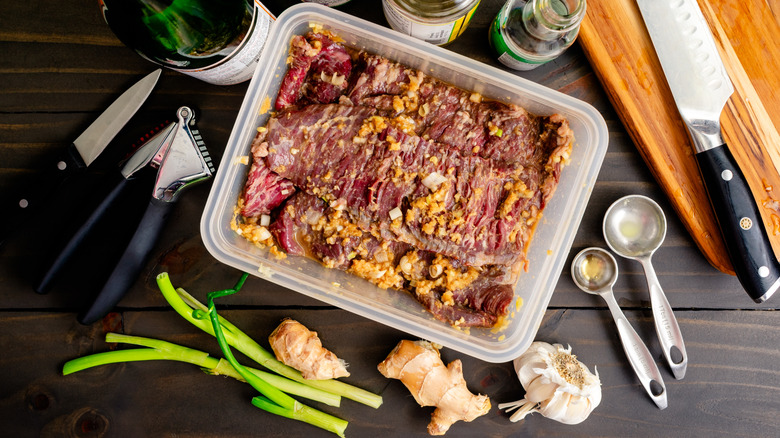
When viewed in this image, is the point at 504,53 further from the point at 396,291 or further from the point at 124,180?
the point at 124,180

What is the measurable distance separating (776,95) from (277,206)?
1989mm

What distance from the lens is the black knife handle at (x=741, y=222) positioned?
5.50ft

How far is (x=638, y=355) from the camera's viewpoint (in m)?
1.83

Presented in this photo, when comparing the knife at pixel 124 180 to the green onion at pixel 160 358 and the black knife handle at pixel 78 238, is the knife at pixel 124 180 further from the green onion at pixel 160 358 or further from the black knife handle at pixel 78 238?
the green onion at pixel 160 358

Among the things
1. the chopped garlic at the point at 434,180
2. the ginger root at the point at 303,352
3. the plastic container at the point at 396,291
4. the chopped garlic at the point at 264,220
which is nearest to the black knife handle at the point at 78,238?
the plastic container at the point at 396,291

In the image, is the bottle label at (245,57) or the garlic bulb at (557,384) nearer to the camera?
the bottle label at (245,57)

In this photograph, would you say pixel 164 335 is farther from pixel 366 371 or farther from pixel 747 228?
pixel 747 228

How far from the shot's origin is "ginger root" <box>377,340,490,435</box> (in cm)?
175

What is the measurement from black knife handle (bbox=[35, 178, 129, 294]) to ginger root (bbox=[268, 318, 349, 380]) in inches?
30.4

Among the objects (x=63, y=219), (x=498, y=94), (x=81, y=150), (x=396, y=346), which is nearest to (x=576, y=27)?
(x=498, y=94)

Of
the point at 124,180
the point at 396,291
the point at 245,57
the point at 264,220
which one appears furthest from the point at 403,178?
the point at 124,180

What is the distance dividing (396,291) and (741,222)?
1.30 m

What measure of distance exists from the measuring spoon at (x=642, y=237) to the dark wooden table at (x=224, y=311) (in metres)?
0.06

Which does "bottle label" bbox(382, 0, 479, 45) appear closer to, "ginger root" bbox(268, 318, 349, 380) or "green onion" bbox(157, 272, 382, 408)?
"ginger root" bbox(268, 318, 349, 380)
